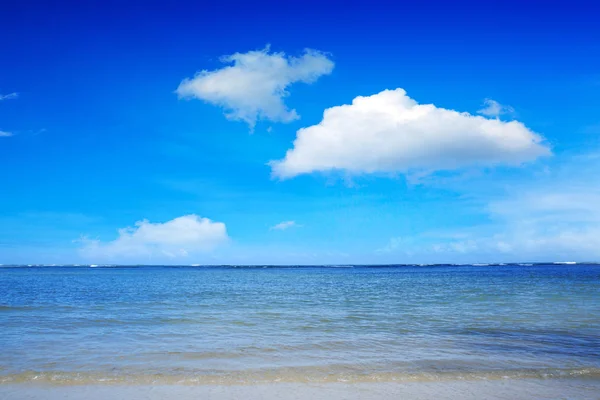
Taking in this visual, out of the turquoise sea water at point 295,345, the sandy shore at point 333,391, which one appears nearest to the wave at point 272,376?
the turquoise sea water at point 295,345

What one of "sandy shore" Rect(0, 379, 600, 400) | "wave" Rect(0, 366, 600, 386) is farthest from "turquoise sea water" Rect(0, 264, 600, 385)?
"sandy shore" Rect(0, 379, 600, 400)

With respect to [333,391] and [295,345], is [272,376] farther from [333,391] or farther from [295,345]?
[295,345]

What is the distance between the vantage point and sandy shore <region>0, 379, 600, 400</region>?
9008 millimetres

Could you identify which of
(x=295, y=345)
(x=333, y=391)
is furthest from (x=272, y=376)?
(x=295, y=345)

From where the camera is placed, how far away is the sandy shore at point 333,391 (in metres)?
9.01

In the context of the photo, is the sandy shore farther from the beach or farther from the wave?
the wave

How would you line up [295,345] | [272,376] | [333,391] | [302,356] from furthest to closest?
1. [295,345]
2. [302,356]
3. [272,376]
4. [333,391]

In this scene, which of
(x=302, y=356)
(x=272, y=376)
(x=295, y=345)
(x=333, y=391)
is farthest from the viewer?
(x=295, y=345)

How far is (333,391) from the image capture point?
9.38 metres

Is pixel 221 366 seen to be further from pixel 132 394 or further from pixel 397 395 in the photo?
pixel 397 395

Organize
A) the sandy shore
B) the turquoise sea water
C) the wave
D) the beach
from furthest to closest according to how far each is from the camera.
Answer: the turquoise sea water < the wave < the beach < the sandy shore

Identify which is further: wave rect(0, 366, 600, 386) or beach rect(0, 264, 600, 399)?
wave rect(0, 366, 600, 386)

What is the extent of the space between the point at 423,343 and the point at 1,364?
13.0 metres

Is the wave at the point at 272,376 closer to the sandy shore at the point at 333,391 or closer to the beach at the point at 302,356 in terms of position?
the beach at the point at 302,356
